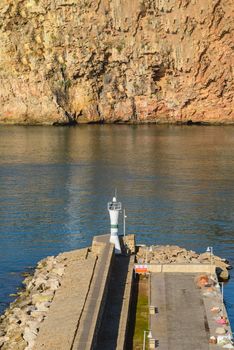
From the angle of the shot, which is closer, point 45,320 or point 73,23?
point 45,320

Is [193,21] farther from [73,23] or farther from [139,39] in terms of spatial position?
[73,23]

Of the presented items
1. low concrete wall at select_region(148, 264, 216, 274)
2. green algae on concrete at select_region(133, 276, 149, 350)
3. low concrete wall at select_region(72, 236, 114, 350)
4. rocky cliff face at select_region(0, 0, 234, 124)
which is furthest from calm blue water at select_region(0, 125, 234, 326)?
rocky cliff face at select_region(0, 0, 234, 124)

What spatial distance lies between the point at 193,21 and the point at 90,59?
20.7 metres

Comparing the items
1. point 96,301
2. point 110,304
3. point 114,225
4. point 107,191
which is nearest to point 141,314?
point 110,304

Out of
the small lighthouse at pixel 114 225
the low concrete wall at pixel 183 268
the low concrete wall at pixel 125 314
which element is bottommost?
the low concrete wall at pixel 183 268

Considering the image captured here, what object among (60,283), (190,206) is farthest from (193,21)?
(60,283)

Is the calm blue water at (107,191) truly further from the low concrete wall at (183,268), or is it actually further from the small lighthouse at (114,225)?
the small lighthouse at (114,225)

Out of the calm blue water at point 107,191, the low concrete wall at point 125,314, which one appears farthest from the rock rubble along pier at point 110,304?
the calm blue water at point 107,191

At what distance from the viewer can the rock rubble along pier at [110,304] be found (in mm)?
31359

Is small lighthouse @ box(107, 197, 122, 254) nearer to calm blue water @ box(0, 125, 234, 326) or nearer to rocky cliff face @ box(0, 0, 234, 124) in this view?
calm blue water @ box(0, 125, 234, 326)

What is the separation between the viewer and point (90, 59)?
150125mm

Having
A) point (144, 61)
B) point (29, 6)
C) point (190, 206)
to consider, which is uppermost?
point (29, 6)

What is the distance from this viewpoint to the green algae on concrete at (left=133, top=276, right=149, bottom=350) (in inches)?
1280

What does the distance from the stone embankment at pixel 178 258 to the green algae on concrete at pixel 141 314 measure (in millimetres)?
3352
